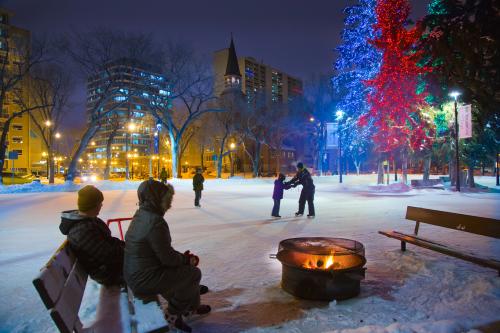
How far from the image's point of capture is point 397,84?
25.5 metres

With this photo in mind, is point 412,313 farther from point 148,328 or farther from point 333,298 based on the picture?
point 148,328

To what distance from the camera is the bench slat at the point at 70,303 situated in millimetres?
2654

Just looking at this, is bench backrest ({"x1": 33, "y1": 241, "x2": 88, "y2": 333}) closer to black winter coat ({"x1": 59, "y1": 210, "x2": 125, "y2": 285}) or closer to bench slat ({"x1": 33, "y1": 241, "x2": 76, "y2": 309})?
bench slat ({"x1": 33, "y1": 241, "x2": 76, "y2": 309})

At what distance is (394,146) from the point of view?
27.7 metres

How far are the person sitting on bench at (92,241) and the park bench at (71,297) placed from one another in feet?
0.34

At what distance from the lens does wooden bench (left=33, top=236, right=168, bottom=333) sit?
8.71ft

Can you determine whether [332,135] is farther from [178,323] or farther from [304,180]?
[178,323]

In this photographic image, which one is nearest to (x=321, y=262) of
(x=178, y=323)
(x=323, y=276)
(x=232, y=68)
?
(x=323, y=276)

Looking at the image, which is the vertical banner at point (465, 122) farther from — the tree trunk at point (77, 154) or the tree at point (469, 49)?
the tree trunk at point (77, 154)

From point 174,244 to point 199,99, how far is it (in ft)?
101

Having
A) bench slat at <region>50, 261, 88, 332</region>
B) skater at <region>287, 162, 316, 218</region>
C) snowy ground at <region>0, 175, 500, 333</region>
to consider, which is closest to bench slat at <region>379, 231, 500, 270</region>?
snowy ground at <region>0, 175, 500, 333</region>

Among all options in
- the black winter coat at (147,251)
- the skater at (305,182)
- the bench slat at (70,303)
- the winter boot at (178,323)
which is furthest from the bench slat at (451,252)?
the skater at (305,182)

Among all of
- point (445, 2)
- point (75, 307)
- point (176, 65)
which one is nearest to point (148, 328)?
point (75, 307)

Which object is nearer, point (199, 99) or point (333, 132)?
point (333, 132)
